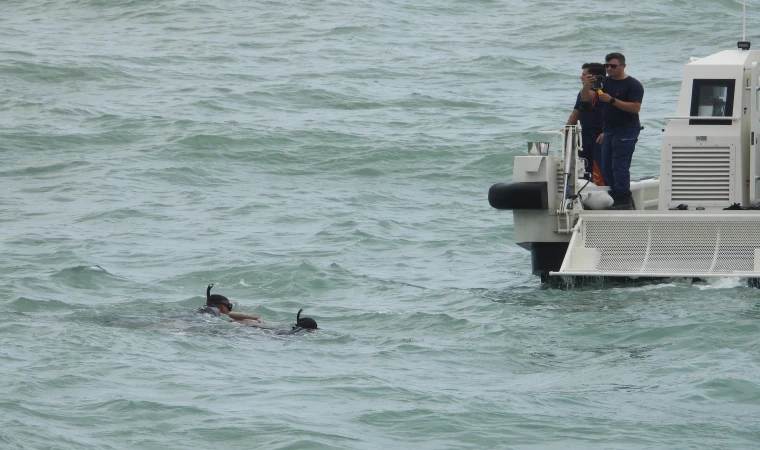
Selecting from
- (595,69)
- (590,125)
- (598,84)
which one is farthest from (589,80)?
(590,125)

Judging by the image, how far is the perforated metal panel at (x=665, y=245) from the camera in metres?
12.1

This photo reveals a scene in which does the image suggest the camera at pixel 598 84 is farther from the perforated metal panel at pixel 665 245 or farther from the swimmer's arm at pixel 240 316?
the swimmer's arm at pixel 240 316

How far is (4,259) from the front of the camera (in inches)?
562

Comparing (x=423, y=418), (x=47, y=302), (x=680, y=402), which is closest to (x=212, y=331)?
(x=47, y=302)

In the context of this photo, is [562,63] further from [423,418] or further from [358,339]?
[423,418]

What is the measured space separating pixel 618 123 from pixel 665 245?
3.93ft

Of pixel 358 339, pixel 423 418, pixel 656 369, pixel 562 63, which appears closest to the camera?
pixel 423 418

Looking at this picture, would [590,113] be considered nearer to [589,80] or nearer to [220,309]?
[589,80]

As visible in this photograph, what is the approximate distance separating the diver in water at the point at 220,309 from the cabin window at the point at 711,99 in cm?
449

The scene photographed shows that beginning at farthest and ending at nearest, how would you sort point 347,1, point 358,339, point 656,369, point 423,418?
point 347,1, point 358,339, point 656,369, point 423,418

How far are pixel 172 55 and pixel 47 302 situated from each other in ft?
56.9

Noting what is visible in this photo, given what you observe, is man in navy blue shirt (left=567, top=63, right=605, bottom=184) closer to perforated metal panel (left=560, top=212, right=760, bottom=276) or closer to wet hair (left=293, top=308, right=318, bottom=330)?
perforated metal panel (left=560, top=212, right=760, bottom=276)

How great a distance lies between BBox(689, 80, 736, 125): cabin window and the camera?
12977 mm

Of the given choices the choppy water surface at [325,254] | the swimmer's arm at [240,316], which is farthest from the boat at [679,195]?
the swimmer's arm at [240,316]
